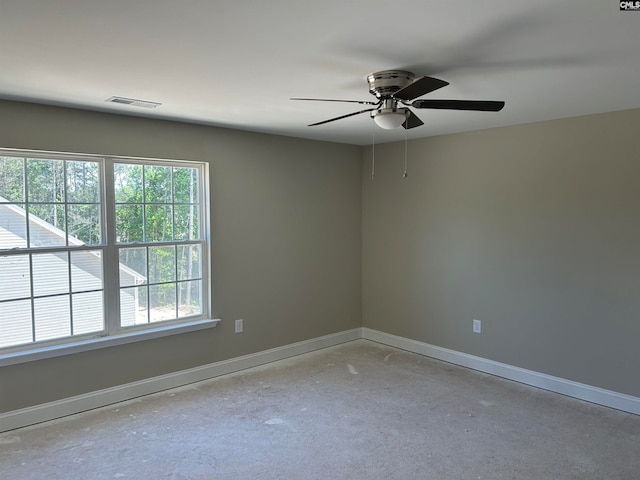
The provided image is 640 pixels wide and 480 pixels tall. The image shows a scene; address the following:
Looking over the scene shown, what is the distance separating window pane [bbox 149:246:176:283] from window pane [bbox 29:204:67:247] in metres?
0.69

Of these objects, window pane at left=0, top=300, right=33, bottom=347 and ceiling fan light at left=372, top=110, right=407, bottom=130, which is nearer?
ceiling fan light at left=372, top=110, right=407, bottom=130

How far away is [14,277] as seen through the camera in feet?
10.4

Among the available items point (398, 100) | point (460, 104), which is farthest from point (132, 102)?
point (460, 104)

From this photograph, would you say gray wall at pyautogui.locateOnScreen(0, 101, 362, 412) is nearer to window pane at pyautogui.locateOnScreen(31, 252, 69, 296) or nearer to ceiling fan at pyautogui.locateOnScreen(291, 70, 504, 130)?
window pane at pyautogui.locateOnScreen(31, 252, 69, 296)

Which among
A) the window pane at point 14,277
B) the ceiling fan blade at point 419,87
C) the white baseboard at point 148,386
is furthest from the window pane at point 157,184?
the ceiling fan blade at point 419,87

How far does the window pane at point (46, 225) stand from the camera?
3262 mm

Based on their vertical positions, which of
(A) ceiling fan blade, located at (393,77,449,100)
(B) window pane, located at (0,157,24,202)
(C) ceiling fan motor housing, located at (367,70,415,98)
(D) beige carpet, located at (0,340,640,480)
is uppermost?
(C) ceiling fan motor housing, located at (367,70,415,98)

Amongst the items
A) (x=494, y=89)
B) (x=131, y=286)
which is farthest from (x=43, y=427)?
(x=494, y=89)

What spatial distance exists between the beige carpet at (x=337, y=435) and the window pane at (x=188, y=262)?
3.17ft

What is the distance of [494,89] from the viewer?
2.78 m

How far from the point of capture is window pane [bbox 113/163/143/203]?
11.9 feet

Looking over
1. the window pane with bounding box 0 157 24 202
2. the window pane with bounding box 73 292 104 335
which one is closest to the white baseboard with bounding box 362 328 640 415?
the window pane with bounding box 73 292 104 335

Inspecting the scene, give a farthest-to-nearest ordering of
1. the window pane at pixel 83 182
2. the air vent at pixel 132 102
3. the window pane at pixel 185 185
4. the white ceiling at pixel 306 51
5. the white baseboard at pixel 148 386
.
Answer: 1. the window pane at pixel 185 185
2. the window pane at pixel 83 182
3. the white baseboard at pixel 148 386
4. the air vent at pixel 132 102
5. the white ceiling at pixel 306 51

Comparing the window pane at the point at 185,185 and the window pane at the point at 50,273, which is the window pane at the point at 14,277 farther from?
the window pane at the point at 185,185
